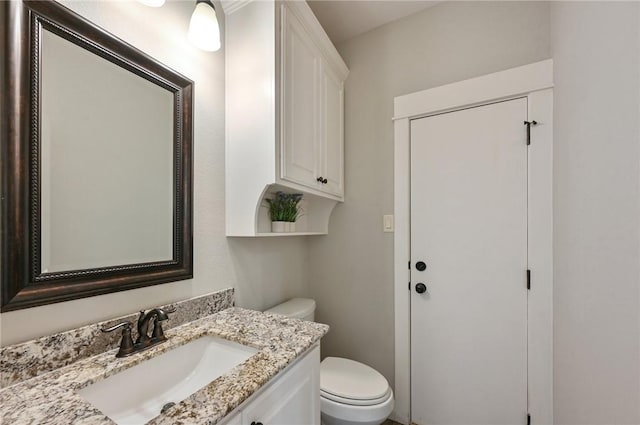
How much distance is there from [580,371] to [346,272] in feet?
4.01

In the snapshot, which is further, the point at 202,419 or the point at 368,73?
the point at 368,73

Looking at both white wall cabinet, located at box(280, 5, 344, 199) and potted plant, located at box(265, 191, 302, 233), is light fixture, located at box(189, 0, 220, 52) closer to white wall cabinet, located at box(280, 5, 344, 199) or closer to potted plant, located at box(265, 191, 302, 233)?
white wall cabinet, located at box(280, 5, 344, 199)

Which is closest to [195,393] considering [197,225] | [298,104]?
[197,225]

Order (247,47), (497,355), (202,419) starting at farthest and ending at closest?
(497,355), (247,47), (202,419)

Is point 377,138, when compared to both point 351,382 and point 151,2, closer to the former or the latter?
point 151,2

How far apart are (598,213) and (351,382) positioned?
128cm

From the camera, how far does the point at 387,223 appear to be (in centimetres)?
178

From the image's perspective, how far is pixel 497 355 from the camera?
1477mm

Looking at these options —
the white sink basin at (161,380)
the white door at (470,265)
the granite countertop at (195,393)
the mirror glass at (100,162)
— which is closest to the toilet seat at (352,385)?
the white door at (470,265)

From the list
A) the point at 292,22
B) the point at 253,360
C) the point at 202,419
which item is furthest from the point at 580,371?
the point at 292,22

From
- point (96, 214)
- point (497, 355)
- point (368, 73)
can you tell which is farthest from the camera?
point (368, 73)

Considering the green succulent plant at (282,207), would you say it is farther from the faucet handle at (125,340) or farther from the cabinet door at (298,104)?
the faucet handle at (125,340)

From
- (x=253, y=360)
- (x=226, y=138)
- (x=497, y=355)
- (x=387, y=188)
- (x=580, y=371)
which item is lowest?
(x=497, y=355)

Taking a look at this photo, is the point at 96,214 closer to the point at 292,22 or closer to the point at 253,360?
the point at 253,360
